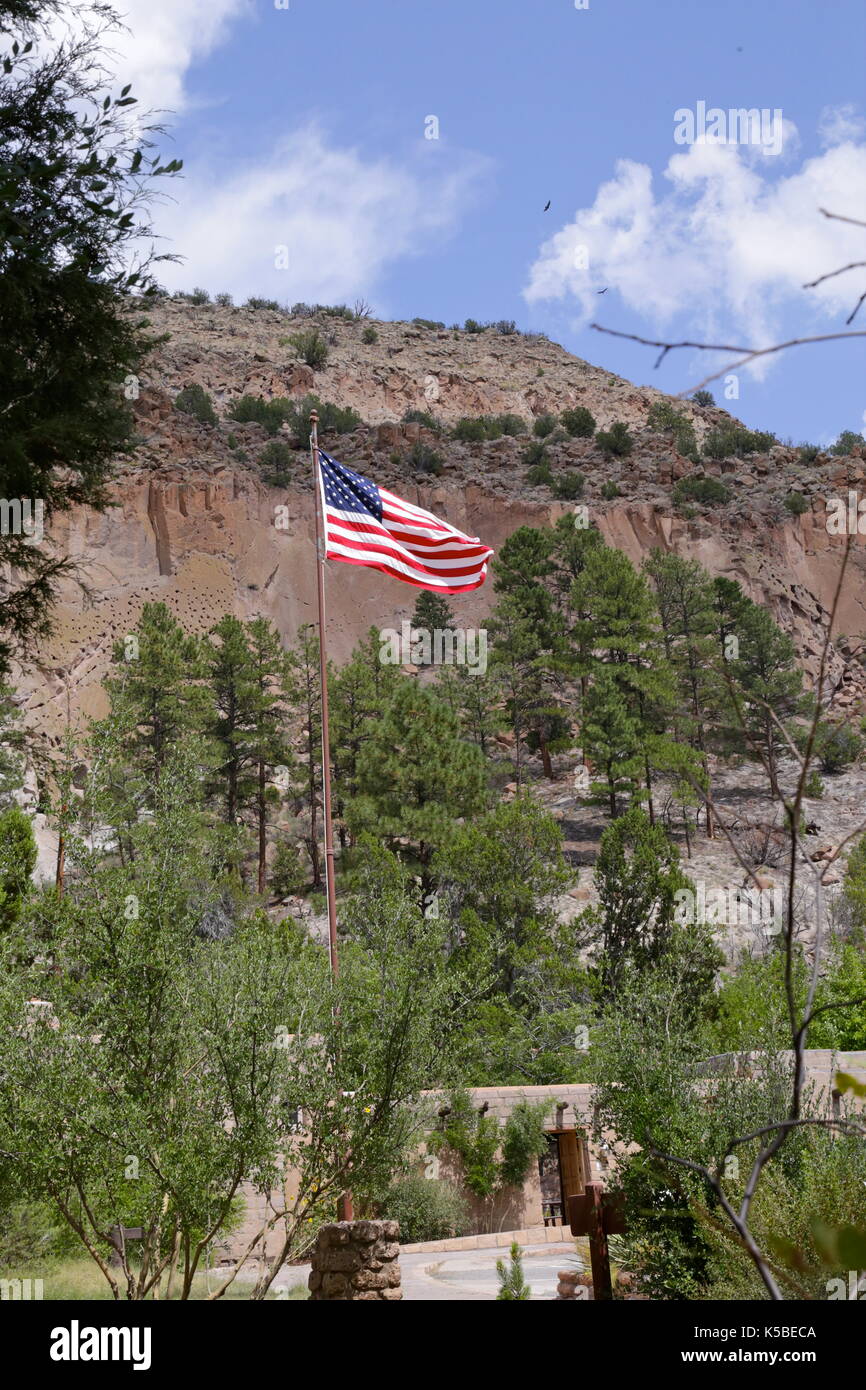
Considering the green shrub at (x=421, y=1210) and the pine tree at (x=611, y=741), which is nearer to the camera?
the green shrub at (x=421, y=1210)

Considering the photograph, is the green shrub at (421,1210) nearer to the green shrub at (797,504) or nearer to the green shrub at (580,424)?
the green shrub at (797,504)

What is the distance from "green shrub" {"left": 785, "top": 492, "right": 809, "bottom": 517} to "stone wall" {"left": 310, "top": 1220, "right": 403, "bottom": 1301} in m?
62.6

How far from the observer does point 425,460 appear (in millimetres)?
68688

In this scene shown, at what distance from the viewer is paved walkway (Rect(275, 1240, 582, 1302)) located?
13.5 m

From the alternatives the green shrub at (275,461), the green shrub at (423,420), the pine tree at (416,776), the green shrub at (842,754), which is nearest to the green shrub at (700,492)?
the green shrub at (423,420)

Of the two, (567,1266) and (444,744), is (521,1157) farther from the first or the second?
(444,744)

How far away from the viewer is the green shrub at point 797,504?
6688cm

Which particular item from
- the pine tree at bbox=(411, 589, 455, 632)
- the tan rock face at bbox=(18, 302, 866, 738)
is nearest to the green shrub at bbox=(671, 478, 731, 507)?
the tan rock face at bbox=(18, 302, 866, 738)

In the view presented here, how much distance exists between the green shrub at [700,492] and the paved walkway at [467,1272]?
173 feet

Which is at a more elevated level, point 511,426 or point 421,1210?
point 511,426

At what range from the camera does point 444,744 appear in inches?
1401

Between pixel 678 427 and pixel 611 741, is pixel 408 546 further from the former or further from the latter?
pixel 678 427

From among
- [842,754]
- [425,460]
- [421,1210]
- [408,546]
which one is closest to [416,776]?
[421,1210]

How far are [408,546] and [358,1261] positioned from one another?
8.88 meters
